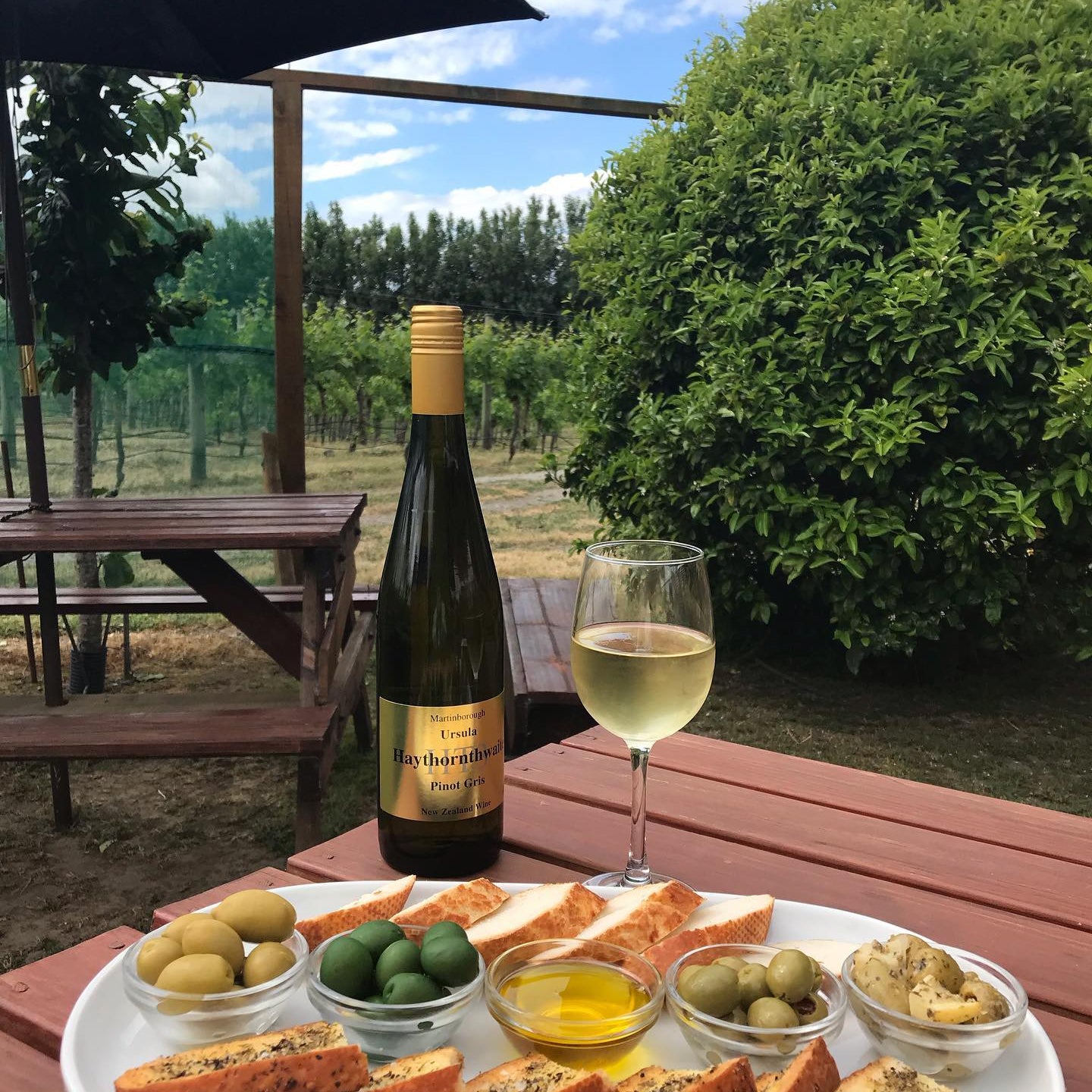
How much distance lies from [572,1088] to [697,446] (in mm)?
3427

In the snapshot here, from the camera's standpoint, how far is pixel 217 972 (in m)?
0.74

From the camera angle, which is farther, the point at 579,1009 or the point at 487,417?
the point at 487,417

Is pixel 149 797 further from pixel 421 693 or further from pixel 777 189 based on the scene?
pixel 777 189

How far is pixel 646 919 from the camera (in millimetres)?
909

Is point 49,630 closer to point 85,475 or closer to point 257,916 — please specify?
point 85,475

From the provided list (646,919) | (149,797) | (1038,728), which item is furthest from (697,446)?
(646,919)

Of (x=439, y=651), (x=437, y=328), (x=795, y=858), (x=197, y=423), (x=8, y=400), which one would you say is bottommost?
(x=795, y=858)

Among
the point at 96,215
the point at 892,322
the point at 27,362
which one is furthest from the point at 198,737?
the point at 892,322

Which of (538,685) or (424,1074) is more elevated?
(424,1074)

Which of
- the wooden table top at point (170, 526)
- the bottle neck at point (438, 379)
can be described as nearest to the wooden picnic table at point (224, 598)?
the wooden table top at point (170, 526)

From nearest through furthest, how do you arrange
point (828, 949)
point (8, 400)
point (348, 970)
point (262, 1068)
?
point (262, 1068) → point (348, 970) → point (828, 949) → point (8, 400)

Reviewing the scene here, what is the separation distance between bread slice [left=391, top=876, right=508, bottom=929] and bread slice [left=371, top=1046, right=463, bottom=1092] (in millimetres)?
190

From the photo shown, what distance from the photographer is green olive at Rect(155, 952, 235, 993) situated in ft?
2.39

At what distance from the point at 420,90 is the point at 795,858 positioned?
14.1ft
